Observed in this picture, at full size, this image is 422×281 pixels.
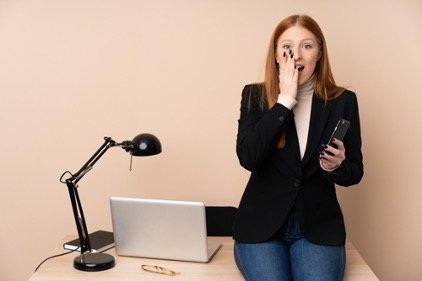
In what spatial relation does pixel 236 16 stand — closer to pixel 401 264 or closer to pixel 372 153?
pixel 372 153

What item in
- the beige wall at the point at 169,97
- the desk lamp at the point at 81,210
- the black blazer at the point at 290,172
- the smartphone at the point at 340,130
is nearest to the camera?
the smartphone at the point at 340,130

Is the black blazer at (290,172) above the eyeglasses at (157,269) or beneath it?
above

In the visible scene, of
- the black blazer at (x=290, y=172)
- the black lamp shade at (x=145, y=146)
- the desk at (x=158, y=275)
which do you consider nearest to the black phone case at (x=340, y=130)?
the black blazer at (x=290, y=172)

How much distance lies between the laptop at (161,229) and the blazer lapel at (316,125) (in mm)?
439

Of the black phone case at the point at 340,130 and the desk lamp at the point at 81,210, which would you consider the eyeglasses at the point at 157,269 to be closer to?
the desk lamp at the point at 81,210

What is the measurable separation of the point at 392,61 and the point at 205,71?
3.00ft

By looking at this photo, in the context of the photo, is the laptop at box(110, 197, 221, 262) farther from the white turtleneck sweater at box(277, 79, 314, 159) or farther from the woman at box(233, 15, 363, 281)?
the white turtleneck sweater at box(277, 79, 314, 159)

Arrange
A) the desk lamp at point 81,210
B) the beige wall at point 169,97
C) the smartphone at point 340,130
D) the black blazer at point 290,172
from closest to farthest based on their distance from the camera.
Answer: the smartphone at point 340,130 → the black blazer at point 290,172 → the desk lamp at point 81,210 → the beige wall at point 169,97

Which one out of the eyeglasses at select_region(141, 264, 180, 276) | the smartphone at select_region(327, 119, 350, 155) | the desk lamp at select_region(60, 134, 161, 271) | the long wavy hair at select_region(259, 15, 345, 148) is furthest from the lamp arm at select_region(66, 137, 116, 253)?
the smartphone at select_region(327, 119, 350, 155)

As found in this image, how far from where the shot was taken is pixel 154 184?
9.98 feet

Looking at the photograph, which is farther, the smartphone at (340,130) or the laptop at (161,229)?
the laptop at (161,229)

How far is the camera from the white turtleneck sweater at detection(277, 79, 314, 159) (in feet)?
7.30

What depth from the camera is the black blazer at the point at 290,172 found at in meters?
2.14

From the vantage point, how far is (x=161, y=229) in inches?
88.7
